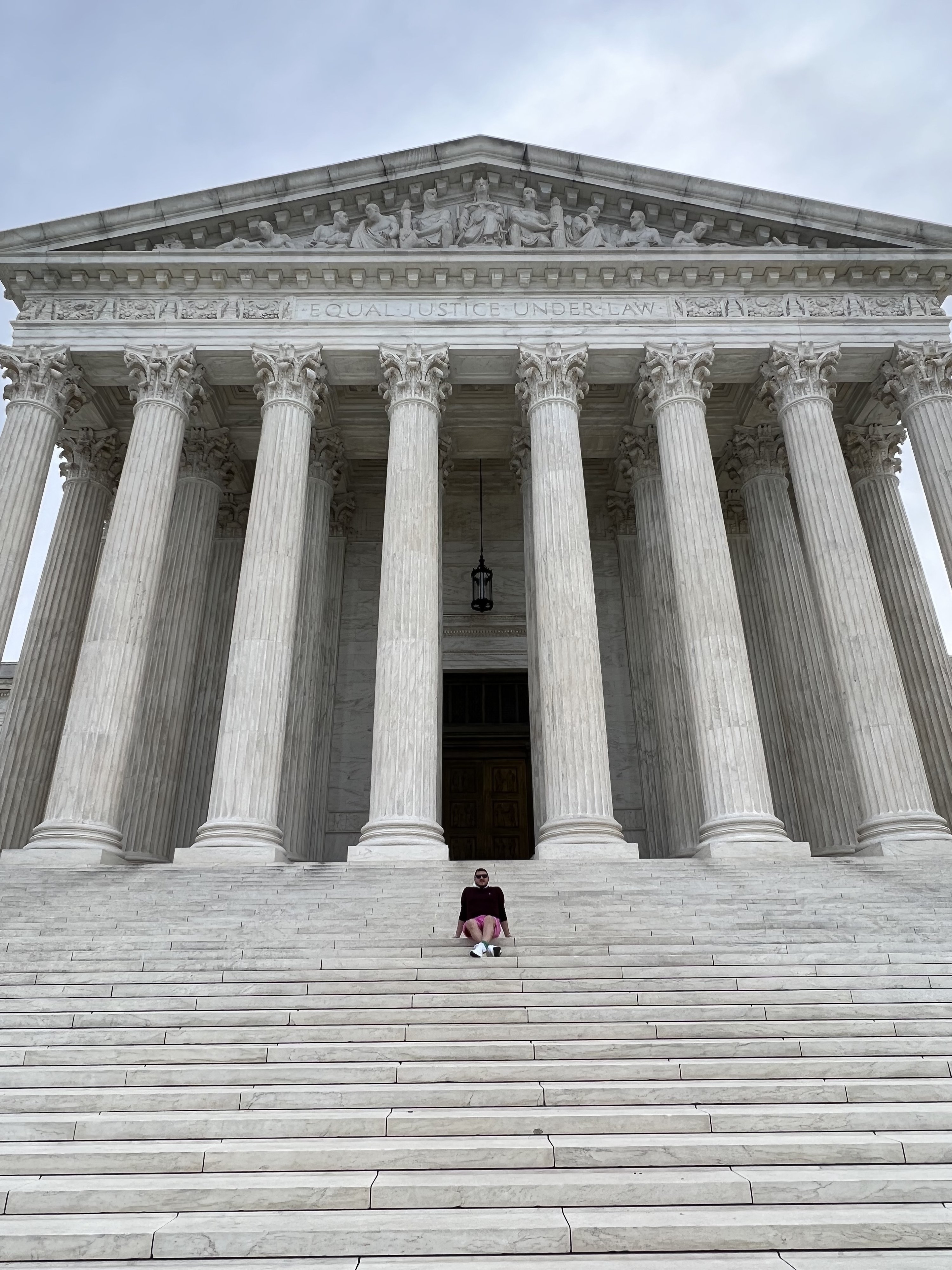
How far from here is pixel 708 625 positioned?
66.0 ft

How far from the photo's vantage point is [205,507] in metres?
25.6

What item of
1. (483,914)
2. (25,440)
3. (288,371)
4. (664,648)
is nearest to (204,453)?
(288,371)

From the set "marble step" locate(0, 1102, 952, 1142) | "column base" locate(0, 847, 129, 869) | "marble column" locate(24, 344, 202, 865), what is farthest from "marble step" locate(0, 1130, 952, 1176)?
"marble column" locate(24, 344, 202, 865)

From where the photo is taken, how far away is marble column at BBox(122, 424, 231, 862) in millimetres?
22562

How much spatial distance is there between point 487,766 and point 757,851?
41.9ft

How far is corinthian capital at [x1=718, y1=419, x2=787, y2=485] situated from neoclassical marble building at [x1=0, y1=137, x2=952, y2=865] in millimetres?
120

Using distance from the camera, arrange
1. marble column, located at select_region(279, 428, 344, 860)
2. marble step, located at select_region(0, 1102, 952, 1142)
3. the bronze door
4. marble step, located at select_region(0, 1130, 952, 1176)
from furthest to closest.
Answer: the bronze door
marble column, located at select_region(279, 428, 344, 860)
marble step, located at select_region(0, 1102, 952, 1142)
marble step, located at select_region(0, 1130, 952, 1176)

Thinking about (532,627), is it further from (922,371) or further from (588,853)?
(922,371)

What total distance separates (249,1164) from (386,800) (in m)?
12.0

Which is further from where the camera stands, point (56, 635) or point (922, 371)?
point (56, 635)

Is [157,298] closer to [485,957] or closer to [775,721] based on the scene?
[485,957]

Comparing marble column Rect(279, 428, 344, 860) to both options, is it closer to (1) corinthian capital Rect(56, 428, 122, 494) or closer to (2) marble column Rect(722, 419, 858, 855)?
(1) corinthian capital Rect(56, 428, 122, 494)

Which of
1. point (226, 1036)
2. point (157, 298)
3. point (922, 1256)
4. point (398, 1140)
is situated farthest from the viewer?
point (157, 298)

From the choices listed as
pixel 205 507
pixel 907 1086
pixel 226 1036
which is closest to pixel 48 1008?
pixel 226 1036
